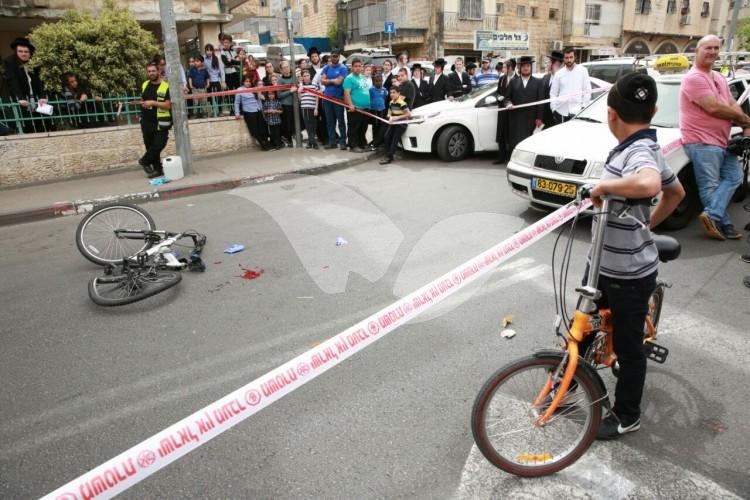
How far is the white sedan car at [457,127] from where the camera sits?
10031 millimetres

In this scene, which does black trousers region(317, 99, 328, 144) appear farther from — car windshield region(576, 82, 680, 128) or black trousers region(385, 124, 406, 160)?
car windshield region(576, 82, 680, 128)

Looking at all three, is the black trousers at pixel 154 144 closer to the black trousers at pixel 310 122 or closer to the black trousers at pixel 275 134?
the black trousers at pixel 275 134

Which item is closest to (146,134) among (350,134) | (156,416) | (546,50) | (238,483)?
(350,134)

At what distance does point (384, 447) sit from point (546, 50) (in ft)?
141

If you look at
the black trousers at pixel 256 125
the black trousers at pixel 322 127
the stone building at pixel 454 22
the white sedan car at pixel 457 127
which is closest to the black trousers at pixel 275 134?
the black trousers at pixel 256 125

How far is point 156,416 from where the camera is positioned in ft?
9.91

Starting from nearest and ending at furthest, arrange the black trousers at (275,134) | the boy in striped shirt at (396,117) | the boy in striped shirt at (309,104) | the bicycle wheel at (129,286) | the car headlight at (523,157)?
the bicycle wheel at (129,286)
the car headlight at (523,157)
the boy in striped shirt at (396,117)
the boy in striped shirt at (309,104)
the black trousers at (275,134)

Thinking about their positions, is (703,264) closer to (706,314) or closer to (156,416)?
(706,314)

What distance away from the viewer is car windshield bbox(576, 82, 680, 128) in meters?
6.21

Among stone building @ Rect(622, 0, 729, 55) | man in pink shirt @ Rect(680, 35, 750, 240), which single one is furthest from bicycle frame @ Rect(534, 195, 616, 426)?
stone building @ Rect(622, 0, 729, 55)

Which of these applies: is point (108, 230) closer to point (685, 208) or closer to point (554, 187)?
point (554, 187)

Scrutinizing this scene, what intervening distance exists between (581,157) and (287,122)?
7975 millimetres

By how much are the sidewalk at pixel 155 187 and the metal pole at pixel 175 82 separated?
0.44 metres

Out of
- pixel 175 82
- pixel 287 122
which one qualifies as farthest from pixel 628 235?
pixel 287 122
